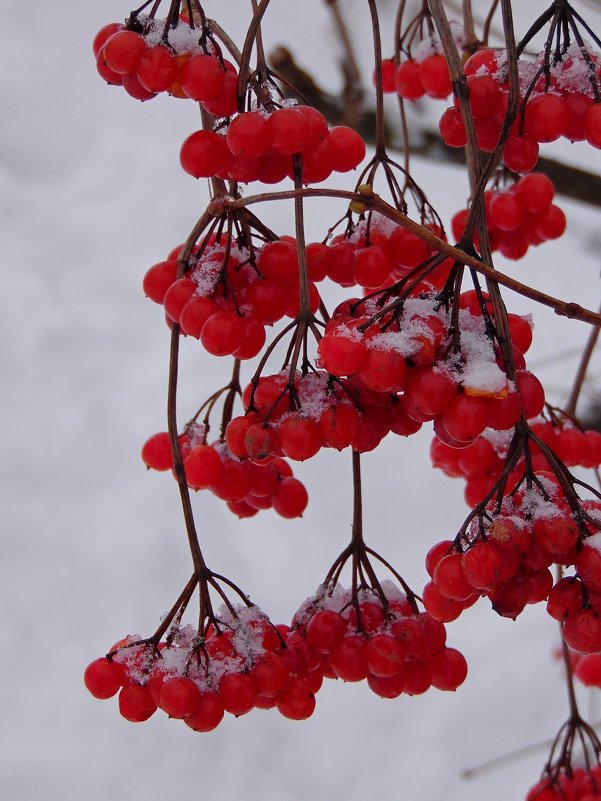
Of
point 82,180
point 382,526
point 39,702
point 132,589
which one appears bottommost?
point 39,702

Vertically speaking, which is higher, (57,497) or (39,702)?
(57,497)

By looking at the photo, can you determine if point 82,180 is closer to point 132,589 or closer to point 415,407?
point 132,589

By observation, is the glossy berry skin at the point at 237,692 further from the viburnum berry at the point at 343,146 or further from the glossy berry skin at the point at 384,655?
the viburnum berry at the point at 343,146

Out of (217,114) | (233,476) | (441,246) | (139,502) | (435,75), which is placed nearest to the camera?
(441,246)

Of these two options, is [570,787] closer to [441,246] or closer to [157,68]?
[441,246]

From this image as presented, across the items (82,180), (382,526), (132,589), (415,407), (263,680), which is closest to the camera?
(415,407)

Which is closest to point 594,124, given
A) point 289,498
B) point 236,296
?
point 236,296

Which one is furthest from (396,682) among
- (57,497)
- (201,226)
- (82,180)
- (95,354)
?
(82,180)
